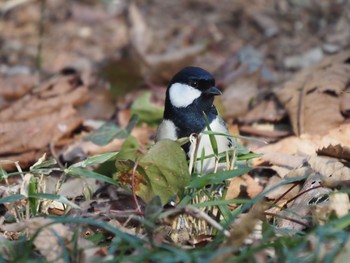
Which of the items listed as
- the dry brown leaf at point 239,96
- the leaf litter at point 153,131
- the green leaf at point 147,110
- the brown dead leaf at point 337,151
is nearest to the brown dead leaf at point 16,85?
the leaf litter at point 153,131

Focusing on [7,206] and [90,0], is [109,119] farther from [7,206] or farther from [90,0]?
[90,0]

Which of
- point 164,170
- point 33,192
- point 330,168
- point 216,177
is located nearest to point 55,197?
point 33,192

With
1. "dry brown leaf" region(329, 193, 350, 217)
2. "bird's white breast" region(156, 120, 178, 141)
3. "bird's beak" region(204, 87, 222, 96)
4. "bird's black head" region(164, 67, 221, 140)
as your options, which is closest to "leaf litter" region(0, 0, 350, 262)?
"dry brown leaf" region(329, 193, 350, 217)

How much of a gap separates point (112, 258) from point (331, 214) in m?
0.80

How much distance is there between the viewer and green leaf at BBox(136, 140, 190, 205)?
9.64 feet

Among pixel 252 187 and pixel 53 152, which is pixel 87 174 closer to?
pixel 252 187

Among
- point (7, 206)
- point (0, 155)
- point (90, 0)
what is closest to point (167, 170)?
point (7, 206)

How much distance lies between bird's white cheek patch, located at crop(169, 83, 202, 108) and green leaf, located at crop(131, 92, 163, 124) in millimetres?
1096

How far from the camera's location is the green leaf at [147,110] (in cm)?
498

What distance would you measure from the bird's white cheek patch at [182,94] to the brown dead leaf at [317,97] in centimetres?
88

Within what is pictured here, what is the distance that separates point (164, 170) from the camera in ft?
9.81

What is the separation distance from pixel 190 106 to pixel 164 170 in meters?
0.87

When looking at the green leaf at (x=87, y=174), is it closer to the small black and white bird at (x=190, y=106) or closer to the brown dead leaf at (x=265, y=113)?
the small black and white bird at (x=190, y=106)

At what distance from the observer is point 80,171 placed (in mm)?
2988
